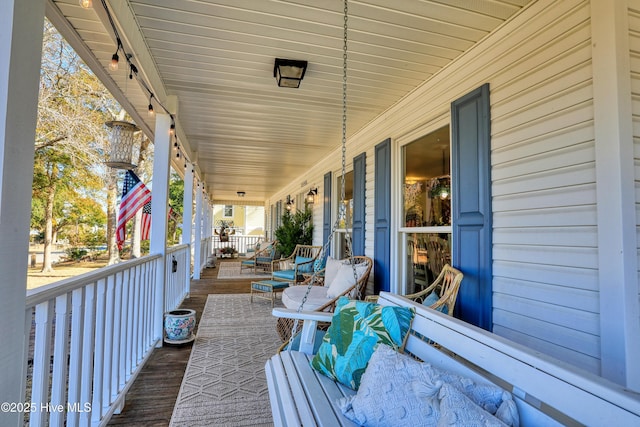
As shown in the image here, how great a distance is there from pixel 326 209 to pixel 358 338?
4463mm

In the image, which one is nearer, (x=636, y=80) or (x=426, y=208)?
(x=636, y=80)

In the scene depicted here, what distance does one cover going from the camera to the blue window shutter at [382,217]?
12.1 feet

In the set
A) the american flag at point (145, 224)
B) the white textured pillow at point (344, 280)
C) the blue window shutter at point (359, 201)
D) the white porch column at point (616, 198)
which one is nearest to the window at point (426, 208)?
the white textured pillow at point (344, 280)

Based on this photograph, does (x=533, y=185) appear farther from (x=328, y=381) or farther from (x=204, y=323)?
(x=204, y=323)

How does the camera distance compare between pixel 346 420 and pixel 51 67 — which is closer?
pixel 346 420

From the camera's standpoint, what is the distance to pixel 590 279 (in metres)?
1.62

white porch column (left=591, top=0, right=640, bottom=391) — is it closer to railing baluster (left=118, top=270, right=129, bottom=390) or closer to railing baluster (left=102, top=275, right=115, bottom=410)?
railing baluster (left=102, top=275, right=115, bottom=410)

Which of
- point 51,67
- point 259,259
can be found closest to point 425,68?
point 51,67

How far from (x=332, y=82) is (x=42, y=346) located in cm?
281

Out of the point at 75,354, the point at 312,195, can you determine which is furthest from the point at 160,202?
the point at 312,195

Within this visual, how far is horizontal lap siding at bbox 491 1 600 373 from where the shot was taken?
166cm

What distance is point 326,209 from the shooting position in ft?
19.5

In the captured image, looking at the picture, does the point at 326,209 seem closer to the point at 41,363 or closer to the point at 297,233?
the point at 297,233

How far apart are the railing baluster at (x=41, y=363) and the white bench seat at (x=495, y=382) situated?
906mm
